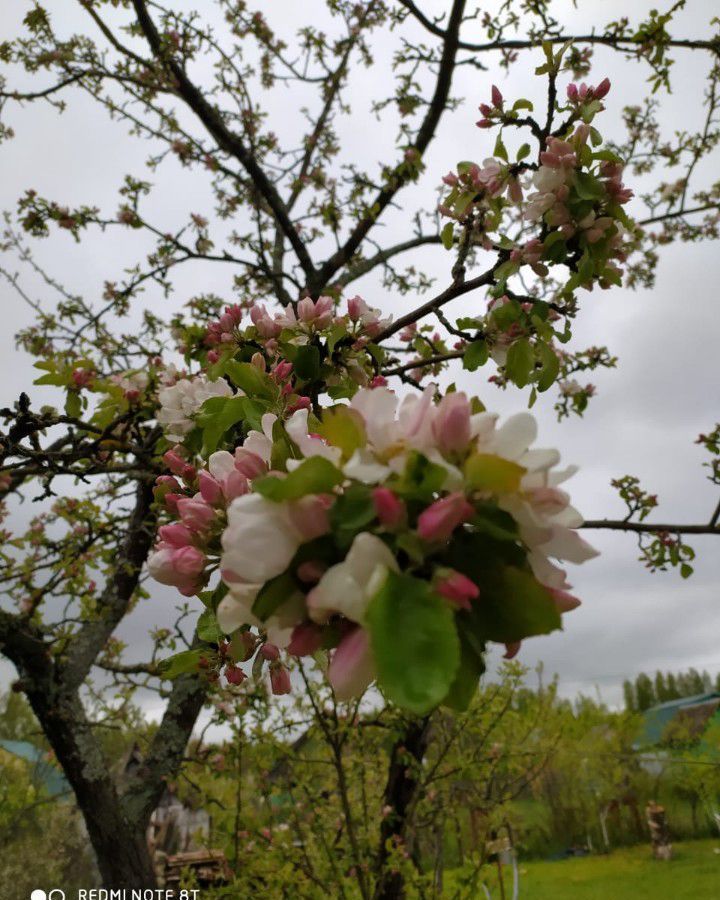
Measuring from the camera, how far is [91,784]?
86.4 inches

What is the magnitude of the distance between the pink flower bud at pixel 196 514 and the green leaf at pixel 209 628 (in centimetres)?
12

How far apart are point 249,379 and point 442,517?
559 millimetres

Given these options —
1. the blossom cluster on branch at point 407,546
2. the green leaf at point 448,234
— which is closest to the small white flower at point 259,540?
the blossom cluster on branch at point 407,546

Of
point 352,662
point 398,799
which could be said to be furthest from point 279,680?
point 398,799

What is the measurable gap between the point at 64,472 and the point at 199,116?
2.76 m

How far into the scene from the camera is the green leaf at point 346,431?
468mm

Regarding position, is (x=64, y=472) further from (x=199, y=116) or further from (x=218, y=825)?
(x=199, y=116)

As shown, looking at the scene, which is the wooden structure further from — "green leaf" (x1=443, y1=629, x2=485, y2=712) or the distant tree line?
the distant tree line

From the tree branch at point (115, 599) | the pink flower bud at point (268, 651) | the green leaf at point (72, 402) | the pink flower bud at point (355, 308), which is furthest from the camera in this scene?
the tree branch at point (115, 599)

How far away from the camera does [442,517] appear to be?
39cm

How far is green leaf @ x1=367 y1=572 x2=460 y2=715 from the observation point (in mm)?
354

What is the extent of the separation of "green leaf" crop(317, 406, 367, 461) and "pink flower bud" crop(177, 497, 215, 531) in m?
0.22

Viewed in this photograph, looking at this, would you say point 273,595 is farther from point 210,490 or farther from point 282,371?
point 282,371

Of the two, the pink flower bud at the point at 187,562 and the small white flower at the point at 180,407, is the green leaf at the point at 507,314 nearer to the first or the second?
the small white flower at the point at 180,407
